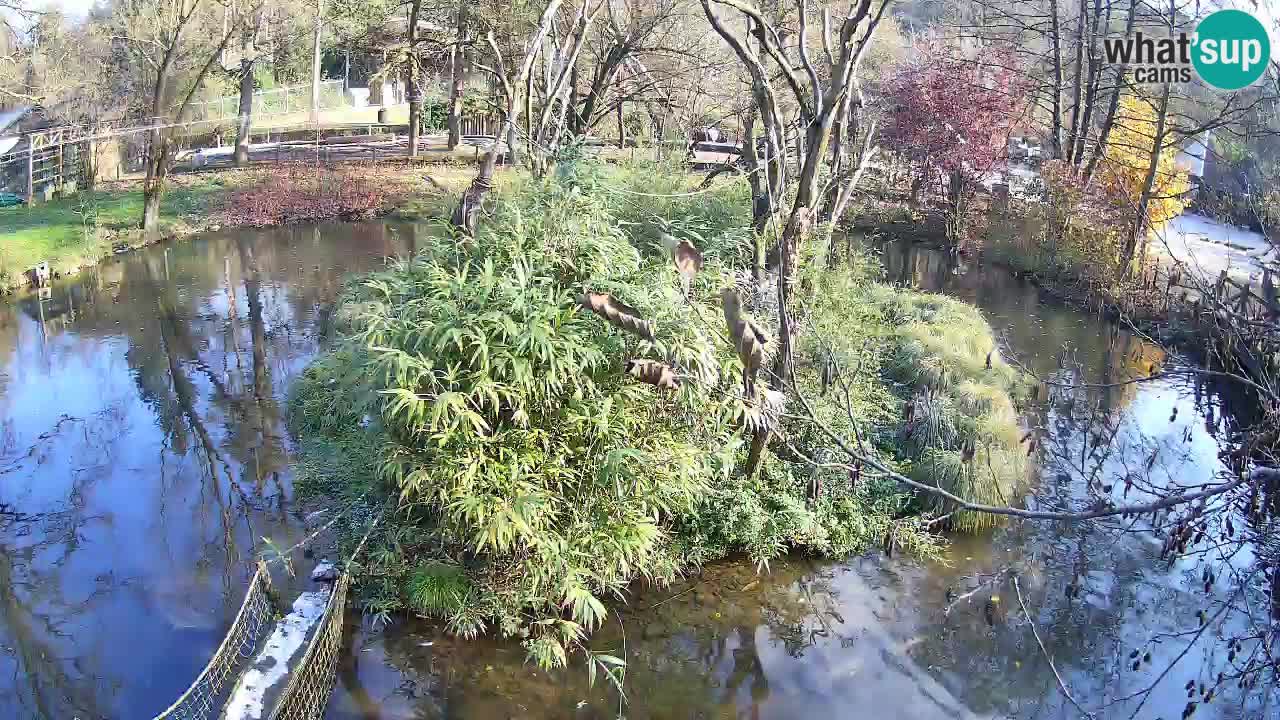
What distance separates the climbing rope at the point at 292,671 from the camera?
4.91 metres

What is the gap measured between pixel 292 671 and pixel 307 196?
599 inches

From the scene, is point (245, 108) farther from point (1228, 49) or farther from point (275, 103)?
point (1228, 49)

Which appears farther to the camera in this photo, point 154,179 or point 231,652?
point 154,179

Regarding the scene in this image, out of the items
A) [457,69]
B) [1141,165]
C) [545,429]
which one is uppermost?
[457,69]

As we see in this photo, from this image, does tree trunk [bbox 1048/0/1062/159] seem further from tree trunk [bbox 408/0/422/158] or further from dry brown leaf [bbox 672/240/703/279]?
dry brown leaf [bbox 672/240/703/279]

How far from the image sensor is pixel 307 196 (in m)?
18.7

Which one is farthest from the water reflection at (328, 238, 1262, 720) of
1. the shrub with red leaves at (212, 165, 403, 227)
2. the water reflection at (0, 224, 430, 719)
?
the shrub with red leaves at (212, 165, 403, 227)

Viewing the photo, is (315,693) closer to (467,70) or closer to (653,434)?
(653,434)

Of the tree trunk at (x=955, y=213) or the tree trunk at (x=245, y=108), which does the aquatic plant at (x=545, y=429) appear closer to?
the tree trunk at (x=955, y=213)

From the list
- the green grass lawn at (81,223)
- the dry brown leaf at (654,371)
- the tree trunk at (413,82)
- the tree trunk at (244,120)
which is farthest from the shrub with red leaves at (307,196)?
the dry brown leaf at (654,371)

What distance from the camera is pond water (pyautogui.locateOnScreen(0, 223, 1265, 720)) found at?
555 centimetres

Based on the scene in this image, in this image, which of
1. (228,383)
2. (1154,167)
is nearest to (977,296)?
(1154,167)

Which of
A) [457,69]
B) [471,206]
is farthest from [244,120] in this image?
[471,206]

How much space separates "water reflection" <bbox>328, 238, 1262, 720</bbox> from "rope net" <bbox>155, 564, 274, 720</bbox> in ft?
1.80
